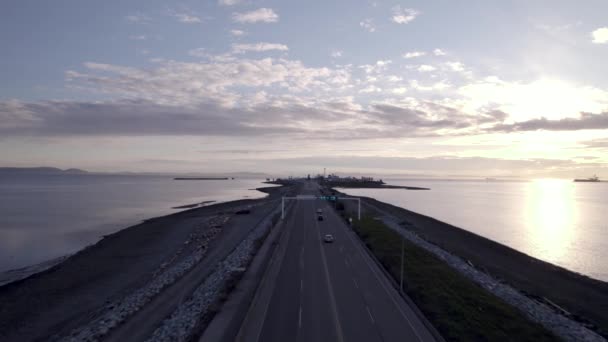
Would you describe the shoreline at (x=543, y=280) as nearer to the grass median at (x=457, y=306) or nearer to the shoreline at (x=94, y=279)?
the grass median at (x=457, y=306)

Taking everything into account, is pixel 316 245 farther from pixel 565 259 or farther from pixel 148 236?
pixel 565 259

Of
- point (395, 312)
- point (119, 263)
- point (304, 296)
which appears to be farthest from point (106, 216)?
point (395, 312)

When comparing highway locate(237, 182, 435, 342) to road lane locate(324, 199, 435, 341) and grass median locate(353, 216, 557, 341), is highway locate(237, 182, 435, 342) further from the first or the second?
grass median locate(353, 216, 557, 341)

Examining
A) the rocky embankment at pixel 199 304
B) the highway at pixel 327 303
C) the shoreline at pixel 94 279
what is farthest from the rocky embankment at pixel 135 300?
the highway at pixel 327 303

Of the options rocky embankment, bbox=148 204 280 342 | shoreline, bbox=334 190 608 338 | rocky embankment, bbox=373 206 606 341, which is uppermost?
rocky embankment, bbox=148 204 280 342

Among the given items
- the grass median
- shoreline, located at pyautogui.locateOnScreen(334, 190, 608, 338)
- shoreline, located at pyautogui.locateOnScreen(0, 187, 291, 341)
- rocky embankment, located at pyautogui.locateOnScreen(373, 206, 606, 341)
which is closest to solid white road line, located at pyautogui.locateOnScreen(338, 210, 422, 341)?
the grass median
